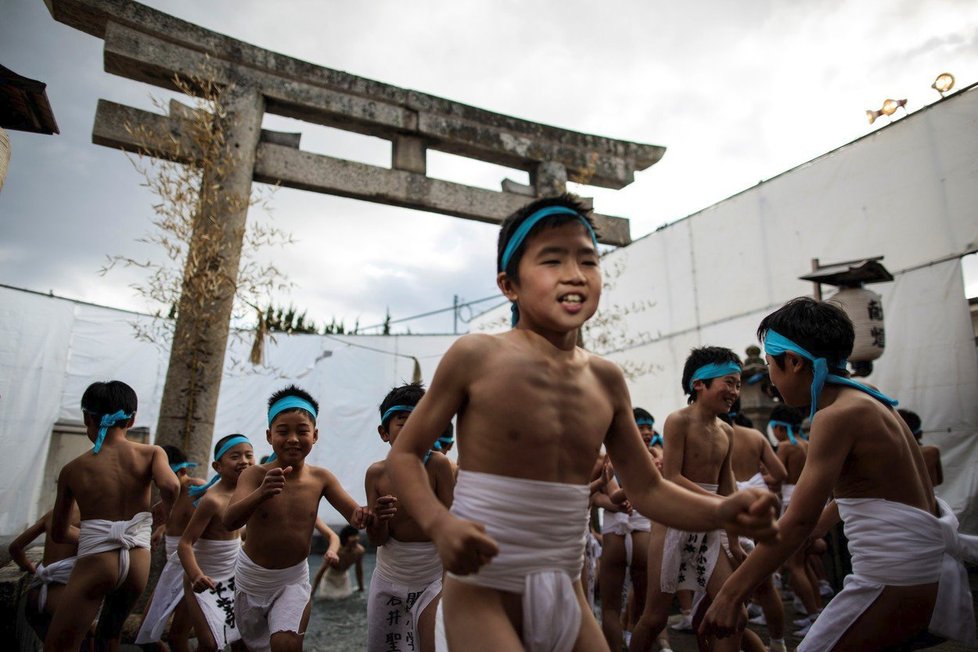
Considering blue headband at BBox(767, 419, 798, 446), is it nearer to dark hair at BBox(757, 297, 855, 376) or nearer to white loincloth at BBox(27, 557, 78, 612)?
dark hair at BBox(757, 297, 855, 376)

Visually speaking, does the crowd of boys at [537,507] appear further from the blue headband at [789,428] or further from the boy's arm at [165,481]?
the blue headband at [789,428]

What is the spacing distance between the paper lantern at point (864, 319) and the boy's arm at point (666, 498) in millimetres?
6496

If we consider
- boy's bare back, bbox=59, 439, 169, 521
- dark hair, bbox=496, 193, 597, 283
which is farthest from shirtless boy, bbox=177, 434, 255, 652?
dark hair, bbox=496, 193, 597, 283

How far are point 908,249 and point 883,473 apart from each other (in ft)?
26.8

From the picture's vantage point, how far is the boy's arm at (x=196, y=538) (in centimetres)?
374

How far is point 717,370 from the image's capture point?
13.6ft

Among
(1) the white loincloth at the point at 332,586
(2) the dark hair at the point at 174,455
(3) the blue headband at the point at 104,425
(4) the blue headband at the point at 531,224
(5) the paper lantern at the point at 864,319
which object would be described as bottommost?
(1) the white loincloth at the point at 332,586

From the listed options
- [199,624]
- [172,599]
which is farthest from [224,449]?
[199,624]

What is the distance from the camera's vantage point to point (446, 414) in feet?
6.15

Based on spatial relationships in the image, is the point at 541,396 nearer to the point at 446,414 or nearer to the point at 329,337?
the point at 446,414

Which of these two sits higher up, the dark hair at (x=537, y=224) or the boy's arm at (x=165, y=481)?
the dark hair at (x=537, y=224)

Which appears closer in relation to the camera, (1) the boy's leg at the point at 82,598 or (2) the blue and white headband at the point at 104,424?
(1) the boy's leg at the point at 82,598

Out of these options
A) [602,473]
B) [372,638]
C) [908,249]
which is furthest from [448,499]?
[908,249]

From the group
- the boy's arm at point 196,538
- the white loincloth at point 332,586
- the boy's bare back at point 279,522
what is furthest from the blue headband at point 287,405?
the white loincloth at point 332,586
